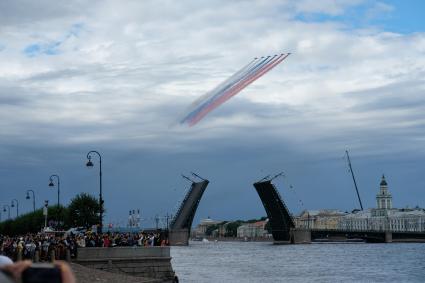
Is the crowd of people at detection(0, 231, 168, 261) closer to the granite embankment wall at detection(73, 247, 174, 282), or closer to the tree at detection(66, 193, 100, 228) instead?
the granite embankment wall at detection(73, 247, 174, 282)

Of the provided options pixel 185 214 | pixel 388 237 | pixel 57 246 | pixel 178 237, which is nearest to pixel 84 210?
pixel 185 214

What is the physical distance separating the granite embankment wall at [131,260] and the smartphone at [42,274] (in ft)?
85.0

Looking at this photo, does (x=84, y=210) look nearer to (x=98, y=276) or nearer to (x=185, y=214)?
(x=185, y=214)

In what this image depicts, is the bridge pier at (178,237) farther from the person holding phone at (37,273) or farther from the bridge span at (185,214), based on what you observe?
the person holding phone at (37,273)

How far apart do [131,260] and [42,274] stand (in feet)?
89.6

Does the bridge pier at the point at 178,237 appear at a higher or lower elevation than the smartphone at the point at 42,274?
lower

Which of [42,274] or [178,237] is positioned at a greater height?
[42,274]

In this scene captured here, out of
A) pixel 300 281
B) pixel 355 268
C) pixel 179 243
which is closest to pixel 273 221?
pixel 179 243

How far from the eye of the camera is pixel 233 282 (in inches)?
1678

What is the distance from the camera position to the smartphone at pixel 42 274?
336 cm

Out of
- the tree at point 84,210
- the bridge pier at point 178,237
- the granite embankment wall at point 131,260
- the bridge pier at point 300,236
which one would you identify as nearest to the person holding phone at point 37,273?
the granite embankment wall at point 131,260

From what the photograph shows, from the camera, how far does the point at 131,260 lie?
30312 millimetres

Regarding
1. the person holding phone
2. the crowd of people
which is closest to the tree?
the crowd of people

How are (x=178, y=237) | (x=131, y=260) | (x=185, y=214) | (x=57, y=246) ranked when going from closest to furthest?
(x=57, y=246) < (x=131, y=260) < (x=185, y=214) < (x=178, y=237)
